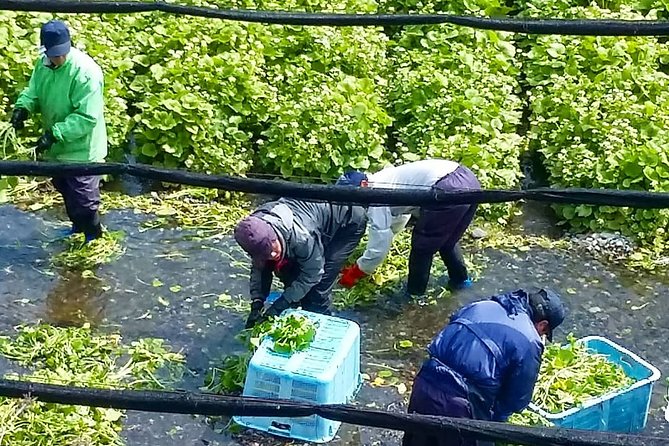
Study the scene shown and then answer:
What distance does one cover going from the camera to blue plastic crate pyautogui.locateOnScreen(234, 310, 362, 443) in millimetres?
→ 5445

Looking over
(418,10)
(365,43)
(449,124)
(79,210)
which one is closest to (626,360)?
(449,124)

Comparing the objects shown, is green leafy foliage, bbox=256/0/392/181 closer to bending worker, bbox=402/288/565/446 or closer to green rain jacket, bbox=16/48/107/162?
green rain jacket, bbox=16/48/107/162

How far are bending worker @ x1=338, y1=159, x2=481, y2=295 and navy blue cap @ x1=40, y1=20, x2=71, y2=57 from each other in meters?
2.04

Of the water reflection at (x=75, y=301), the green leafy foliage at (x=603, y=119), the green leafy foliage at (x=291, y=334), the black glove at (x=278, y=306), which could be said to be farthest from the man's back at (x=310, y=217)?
the green leafy foliage at (x=603, y=119)

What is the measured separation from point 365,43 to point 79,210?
10.2ft

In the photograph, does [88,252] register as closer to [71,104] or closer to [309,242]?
[71,104]

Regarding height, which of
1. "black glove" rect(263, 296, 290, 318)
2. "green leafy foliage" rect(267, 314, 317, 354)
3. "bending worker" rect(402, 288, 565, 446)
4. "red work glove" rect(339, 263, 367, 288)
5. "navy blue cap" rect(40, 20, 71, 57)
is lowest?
"red work glove" rect(339, 263, 367, 288)

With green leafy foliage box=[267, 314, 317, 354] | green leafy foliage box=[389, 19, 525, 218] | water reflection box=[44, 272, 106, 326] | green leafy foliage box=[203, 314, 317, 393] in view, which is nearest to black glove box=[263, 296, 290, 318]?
green leafy foliage box=[203, 314, 317, 393]

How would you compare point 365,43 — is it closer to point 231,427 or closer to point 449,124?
point 449,124

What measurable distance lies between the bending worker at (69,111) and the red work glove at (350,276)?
1.68 meters

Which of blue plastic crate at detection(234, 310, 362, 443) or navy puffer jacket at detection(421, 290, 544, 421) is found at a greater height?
navy puffer jacket at detection(421, 290, 544, 421)

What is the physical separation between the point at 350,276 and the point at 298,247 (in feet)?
3.32

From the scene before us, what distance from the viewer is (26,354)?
20.5ft

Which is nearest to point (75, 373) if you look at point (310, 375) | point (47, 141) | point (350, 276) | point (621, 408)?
point (310, 375)
